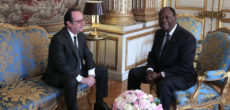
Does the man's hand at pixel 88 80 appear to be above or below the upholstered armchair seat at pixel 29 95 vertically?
above

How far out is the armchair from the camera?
2.73 metres

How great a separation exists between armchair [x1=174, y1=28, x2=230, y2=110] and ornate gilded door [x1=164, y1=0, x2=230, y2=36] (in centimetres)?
244

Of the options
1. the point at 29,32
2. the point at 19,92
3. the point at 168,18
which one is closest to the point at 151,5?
the point at 168,18

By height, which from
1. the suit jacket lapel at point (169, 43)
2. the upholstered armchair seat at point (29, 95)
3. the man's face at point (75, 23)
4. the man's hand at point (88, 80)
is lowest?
the upholstered armchair seat at point (29, 95)

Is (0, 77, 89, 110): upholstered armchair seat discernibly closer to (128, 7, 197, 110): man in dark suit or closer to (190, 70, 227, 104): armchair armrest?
(128, 7, 197, 110): man in dark suit

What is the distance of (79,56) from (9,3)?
1.06 meters

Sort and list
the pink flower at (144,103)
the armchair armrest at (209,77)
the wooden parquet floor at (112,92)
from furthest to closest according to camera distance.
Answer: the wooden parquet floor at (112,92)
the armchair armrest at (209,77)
the pink flower at (144,103)

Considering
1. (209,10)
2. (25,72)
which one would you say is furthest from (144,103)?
(209,10)

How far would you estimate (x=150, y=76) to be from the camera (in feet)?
Result: 9.91

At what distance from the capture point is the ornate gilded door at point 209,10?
5.34m

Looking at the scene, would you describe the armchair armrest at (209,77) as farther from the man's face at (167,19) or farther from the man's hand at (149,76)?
the man's face at (167,19)

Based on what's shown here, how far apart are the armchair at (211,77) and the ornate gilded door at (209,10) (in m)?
2.44

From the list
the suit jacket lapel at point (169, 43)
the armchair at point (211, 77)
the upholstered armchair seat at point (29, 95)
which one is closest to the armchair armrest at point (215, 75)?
the armchair at point (211, 77)

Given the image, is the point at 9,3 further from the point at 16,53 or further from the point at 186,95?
the point at 186,95
